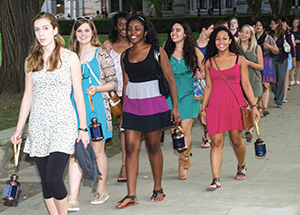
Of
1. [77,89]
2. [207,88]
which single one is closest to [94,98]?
[77,89]

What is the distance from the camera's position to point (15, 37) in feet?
41.2

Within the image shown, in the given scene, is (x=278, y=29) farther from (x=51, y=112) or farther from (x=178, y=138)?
(x=51, y=112)

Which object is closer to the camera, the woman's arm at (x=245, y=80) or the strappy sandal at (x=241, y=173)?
the woman's arm at (x=245, y=80)

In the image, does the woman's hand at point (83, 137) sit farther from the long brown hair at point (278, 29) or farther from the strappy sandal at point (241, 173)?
the long brown hair at point (278, 29)

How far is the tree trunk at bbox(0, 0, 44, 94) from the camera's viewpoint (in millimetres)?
12383

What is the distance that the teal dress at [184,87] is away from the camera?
6.45m

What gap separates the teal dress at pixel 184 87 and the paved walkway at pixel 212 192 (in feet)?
2.78

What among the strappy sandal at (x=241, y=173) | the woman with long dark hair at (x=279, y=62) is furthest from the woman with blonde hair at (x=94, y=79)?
the woman with long dark hair at (x=279, y=62)

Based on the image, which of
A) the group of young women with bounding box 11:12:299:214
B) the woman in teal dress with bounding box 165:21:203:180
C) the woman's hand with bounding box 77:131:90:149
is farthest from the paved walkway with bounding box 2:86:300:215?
the woman's hand with bounding box 77:131:90:149

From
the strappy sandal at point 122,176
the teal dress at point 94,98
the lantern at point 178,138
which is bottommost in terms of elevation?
the strappy sandal at point 122,176

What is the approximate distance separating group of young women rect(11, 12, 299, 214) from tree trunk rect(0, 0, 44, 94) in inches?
264

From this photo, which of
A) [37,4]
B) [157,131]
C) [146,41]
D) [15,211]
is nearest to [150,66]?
[146,41]

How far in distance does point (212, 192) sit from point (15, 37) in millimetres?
8666

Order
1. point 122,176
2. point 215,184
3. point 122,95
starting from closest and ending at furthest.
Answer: point 122,95
point 215,184
point 122,176
